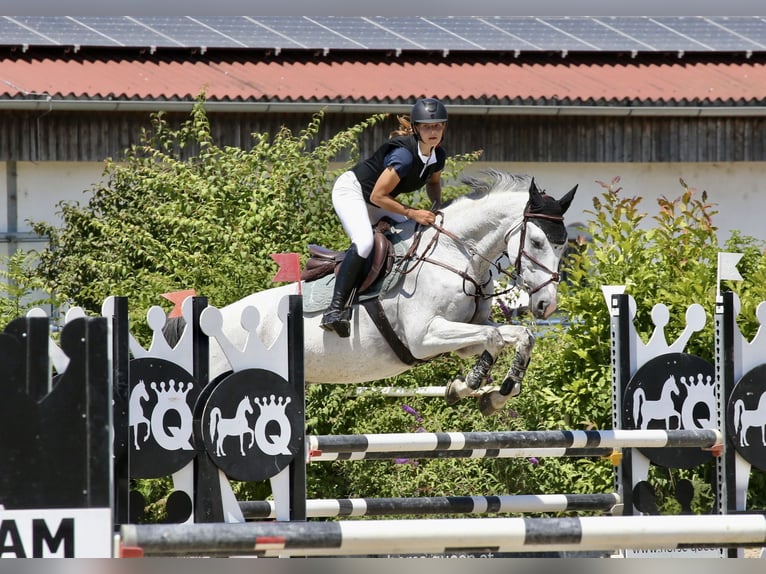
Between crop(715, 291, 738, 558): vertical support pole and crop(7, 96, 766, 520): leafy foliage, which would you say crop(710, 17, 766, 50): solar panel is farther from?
crop(715, 291, 738, 558): vertical support pole

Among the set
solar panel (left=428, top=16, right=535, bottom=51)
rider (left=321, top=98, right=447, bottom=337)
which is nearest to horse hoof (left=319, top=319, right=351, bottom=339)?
rider (left=321, top=98, right=447, bottom=337)

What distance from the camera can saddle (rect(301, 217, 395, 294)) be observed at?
5.26 meters

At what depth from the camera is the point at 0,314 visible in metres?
7.73

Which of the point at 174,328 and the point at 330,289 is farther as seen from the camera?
the point at 174,328

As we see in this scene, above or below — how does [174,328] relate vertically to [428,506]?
above

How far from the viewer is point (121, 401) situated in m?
4.49

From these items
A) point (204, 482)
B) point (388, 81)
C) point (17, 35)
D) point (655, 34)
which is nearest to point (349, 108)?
point (388, 81)

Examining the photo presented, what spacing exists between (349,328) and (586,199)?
7.49m

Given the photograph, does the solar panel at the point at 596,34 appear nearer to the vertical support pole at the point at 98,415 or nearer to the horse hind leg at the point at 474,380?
the horse hind leg at the point at 474,380

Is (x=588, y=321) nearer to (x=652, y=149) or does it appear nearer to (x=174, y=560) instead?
(x=174, y=560)

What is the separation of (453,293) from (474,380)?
39cm

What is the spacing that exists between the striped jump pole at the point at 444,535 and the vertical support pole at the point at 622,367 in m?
2.70

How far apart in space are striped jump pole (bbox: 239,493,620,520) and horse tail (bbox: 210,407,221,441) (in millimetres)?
623

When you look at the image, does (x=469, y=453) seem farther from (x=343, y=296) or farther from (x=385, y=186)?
(x=385, y=186)
